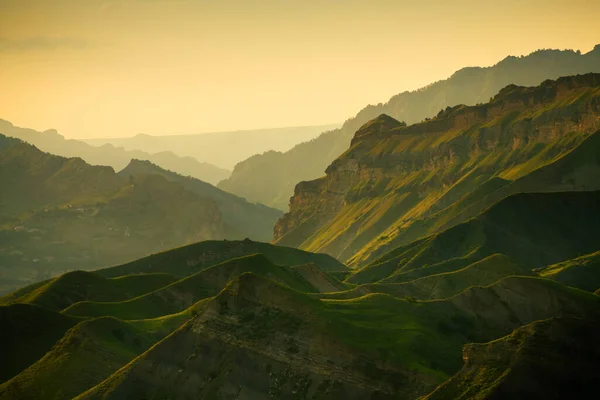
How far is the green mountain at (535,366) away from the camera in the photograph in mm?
110562

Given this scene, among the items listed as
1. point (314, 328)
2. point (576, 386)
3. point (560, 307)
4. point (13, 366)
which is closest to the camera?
point (576, 386)

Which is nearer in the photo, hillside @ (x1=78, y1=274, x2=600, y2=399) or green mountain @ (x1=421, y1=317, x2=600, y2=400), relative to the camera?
green mountain @ (x1=421, y1=317, x2=600, y2=400)

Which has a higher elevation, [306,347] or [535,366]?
[306,347]

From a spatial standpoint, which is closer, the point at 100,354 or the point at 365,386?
the point at 365,386

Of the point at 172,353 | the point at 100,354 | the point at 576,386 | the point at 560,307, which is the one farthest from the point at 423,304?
the point at 576,386

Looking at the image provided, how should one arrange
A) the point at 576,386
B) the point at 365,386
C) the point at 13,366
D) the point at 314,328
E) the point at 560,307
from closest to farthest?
the point at 576,386
the point at 365,386
the point at 314,328
the point at 560,307
the point at 13,366

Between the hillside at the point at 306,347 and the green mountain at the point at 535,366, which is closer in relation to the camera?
the green mountain at the point at 535,366

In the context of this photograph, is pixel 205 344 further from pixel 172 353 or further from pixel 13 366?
pixel 13 366

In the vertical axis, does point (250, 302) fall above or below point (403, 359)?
above

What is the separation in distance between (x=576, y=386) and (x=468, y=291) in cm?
7354

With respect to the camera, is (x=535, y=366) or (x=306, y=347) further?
(x=306, y=347)

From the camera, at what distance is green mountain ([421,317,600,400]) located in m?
111

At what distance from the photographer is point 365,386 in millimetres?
143375

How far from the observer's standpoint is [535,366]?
114 m
